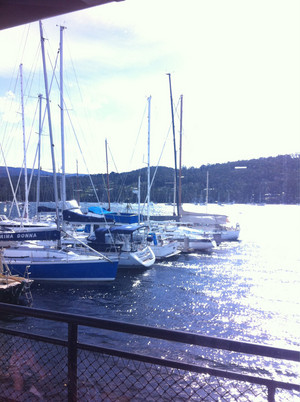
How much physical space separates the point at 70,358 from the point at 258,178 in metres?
99.4

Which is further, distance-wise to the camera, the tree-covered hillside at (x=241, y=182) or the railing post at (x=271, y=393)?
the tree-covered hillside at (x=241, y=182)

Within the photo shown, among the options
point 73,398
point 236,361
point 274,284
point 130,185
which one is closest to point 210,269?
point 274,284

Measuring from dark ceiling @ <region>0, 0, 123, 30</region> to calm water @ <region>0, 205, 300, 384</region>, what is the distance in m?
8.85

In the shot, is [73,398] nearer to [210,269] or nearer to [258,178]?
[210,269]

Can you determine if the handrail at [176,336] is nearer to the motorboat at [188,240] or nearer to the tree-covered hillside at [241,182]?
the motorboat at [188,240]

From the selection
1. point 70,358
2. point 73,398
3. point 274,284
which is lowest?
point 274,284

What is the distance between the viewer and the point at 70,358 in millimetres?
2381

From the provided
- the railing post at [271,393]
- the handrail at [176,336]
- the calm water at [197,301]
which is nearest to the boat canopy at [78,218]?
the calm water at [197,301]

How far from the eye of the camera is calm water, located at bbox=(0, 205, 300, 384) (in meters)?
11.7

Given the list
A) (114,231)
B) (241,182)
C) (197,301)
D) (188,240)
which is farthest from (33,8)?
(241,182)

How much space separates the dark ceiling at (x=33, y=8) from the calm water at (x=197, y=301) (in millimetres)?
8846

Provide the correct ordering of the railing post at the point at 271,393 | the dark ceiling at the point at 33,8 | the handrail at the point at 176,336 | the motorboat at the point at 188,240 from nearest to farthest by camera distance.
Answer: the handrail at the point at 176,336
the railing post at the point at 271,393
the dark ceiling at the point at 33,8
the motorboat at the point at 188,240

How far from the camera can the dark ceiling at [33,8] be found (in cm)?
264

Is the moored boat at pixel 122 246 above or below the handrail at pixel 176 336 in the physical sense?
below
